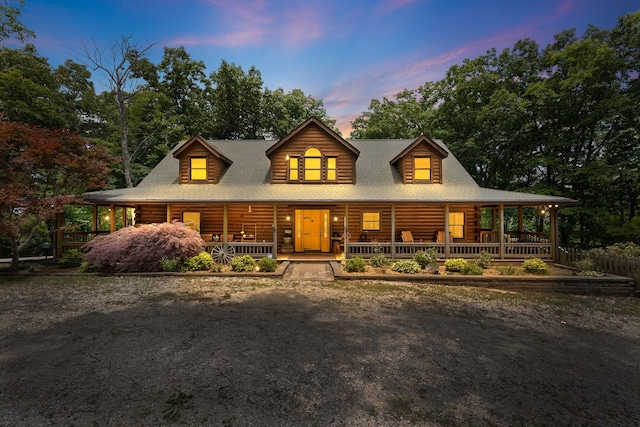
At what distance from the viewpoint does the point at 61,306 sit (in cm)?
744

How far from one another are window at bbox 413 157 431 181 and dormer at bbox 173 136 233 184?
11.9 meters

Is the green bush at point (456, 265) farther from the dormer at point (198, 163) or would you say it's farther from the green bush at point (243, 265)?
the dormer at point (198, 163)

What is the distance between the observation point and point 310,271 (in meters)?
12.1

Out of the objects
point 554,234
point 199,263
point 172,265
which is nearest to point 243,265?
point 199,263

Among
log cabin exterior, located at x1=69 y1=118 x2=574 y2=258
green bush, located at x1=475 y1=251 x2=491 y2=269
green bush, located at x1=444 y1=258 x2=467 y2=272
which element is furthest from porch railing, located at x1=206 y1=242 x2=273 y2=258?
green bush, located at x1=475 y1=251 x2=491 y2=269

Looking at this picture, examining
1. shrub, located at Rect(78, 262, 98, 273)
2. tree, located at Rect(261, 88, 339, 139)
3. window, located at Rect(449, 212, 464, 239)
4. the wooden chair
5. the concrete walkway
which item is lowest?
the concrete walkway

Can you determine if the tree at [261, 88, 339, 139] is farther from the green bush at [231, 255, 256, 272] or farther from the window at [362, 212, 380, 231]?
the green bush at [231, 255, 256, 272]

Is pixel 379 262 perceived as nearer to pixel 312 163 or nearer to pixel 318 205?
pixel 318 205

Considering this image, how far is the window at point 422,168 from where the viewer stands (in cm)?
1655

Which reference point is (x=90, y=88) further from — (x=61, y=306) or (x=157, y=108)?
(x=61, y=306)

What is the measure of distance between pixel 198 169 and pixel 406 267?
1312cm

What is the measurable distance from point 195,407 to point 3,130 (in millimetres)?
12891

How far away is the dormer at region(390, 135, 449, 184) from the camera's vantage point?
16.5 metres

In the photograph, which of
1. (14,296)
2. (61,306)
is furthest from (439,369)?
(14,296)
